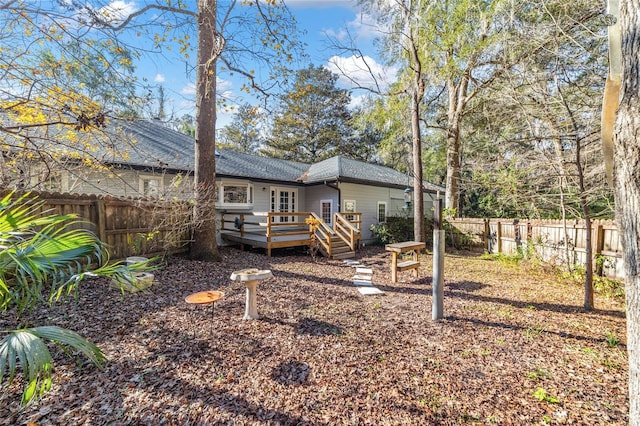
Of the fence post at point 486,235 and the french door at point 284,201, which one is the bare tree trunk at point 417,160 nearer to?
the fence post at point 486,235

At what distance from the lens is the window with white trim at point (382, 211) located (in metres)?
14.1

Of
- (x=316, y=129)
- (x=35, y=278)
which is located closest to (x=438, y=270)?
(x=35, y=278)

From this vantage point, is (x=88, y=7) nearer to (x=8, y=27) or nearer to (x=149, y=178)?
(x=8, y=27)

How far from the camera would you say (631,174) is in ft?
4.88

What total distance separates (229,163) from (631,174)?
1136cm

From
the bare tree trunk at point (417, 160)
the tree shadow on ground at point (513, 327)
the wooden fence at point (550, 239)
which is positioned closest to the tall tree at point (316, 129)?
the wooden fence at point (550, 239)

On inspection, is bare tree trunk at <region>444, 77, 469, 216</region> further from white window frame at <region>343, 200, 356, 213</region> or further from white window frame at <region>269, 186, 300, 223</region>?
white window frame at <region>269, 186, 300, 223</region>

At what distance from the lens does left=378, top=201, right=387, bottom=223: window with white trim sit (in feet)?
46.3

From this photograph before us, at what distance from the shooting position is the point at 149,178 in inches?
352

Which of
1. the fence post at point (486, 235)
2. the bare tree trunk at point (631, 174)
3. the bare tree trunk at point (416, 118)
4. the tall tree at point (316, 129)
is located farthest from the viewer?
the tall tree at point (316, 129)

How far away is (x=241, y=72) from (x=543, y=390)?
717 cm

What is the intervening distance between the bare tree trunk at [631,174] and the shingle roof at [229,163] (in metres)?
8.90

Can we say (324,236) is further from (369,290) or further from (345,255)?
(369,290)

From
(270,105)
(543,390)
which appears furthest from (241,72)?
(543,390)
